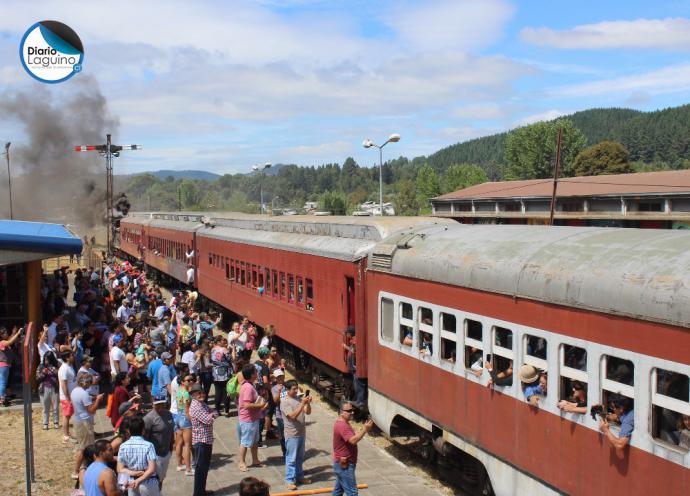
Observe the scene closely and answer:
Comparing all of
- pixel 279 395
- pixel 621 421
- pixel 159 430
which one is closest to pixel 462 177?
pixel 279 395

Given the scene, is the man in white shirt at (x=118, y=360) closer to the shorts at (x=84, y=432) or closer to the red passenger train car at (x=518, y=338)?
the shorts at (x=84, y=432)

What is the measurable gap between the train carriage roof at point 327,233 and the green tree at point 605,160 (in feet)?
229

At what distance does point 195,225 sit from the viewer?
31.8 m

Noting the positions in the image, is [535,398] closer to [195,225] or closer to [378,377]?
[378,377]

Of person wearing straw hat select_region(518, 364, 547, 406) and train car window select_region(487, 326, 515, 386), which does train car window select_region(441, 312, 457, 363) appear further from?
person wearing straw hat select_region(518, 364, 547, 406)

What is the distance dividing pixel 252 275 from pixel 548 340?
45.9 feet

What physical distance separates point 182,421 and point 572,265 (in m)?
6.22

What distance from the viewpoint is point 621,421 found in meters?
6.54

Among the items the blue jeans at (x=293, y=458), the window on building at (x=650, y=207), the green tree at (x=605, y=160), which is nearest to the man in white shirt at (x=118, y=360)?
the blue jeans at (x=293, y=458)

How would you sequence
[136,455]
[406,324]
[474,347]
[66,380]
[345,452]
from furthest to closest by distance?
1. [66,380]
2. [406,324]
3. [474,347]
4. [345,452]
5. [136,455]

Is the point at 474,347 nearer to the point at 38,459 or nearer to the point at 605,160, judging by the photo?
the point at 38,459

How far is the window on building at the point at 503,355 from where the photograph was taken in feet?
27.4

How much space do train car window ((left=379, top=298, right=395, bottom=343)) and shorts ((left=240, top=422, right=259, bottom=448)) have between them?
2.32 metres

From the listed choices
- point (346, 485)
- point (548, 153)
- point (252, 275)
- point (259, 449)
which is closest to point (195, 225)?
point (252, 275)
